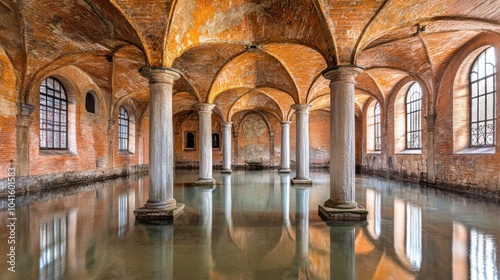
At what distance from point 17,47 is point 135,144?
10812 mm

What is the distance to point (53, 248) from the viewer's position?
4.13 meters

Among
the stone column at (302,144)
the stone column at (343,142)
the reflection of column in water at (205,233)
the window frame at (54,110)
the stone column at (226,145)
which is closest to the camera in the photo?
the reflection of column in water at (205,233)

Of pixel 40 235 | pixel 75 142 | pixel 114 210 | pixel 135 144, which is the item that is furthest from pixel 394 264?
pixel 135 144

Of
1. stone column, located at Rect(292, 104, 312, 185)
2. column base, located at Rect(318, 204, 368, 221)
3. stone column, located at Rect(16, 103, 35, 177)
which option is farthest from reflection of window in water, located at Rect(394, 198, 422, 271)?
stone column, located at Rect(16, 103, 35, 177)

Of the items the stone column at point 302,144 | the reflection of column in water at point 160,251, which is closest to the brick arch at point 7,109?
the reflection of column in water at point 160,251

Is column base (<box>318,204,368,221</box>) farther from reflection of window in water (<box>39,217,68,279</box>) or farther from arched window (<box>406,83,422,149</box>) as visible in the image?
arched window (<box>406,83,422,149</box>)

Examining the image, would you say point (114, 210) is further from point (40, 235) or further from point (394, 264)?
point (394, 264)

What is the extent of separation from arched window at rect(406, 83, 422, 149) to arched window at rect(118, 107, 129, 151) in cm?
1691

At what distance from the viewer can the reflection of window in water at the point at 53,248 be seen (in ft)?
11.0

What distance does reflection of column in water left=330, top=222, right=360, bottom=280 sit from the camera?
332 cm

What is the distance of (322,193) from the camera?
30.9ft

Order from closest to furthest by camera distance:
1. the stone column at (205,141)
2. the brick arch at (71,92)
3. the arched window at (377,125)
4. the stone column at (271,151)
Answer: the brick arch at (71,92), the stone column at (205,141), the arched window at (377,125), the stone column at (271,151)

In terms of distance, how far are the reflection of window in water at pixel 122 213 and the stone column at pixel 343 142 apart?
4.26 metres

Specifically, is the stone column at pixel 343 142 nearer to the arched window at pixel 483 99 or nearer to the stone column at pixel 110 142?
the arched window at pixel 483 99
